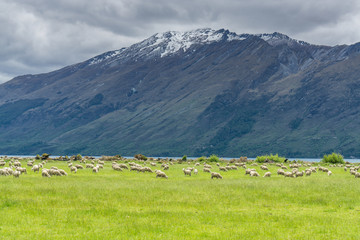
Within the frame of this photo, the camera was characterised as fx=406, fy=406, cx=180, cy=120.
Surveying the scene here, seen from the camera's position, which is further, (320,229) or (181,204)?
(181,204)

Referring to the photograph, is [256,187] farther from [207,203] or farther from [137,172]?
[137,172]

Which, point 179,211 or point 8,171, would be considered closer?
point 179,211

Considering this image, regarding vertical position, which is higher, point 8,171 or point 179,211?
point 8,171

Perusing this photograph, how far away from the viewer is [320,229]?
2094 centimetres

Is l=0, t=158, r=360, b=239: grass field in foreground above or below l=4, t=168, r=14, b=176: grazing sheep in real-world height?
below

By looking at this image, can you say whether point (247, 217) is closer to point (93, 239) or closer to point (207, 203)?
point (207, 203)

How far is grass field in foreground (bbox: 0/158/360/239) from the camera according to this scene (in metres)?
20.1

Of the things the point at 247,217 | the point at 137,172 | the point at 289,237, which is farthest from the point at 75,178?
the point at 289,237

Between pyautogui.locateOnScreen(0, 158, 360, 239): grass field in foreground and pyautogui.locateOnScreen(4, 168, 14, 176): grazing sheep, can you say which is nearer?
pyautogui.locateOnScreen(0, 158, 360, 239): grass field in foreground

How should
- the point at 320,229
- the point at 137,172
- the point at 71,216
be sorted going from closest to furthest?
the point at 320,229 → the point at 71,216 → the point at 137,172

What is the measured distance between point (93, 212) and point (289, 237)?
1130cm

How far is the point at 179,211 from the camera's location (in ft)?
81.2

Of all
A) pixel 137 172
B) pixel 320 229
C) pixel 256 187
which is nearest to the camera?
pixel 320 229

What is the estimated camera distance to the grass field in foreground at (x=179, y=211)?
66.0ft
